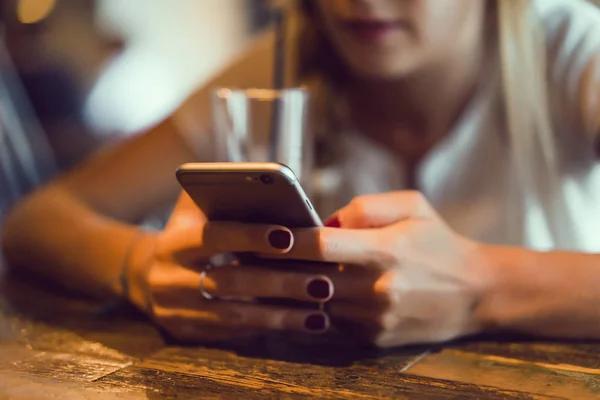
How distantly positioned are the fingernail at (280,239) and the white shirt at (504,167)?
0.49 metres

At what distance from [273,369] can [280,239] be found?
10 centimetres

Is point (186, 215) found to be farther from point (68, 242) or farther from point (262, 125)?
point (68, 242)

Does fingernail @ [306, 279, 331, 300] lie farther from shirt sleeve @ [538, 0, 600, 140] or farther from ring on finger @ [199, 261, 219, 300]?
shirt sleeve @ [538, 0, 600, 140]

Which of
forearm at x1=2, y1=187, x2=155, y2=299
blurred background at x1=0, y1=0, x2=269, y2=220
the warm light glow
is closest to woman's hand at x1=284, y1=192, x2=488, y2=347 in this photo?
forearm at x1=2, y1=187, x2=155, y2=299

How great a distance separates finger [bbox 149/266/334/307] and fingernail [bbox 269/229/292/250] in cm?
4

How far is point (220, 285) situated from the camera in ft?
1.91

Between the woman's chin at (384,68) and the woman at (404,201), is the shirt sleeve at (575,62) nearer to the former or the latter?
the woman at (404,201)

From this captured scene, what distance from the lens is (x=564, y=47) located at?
897mm

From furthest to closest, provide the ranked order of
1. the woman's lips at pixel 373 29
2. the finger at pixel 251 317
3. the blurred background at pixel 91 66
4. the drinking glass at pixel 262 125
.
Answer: the blurred background at pixel 91 66
the woman's lips at pixel 373 29
the drinking glass at pixel 262 125
the finger at pixel 251 317

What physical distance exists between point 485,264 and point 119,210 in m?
0.59

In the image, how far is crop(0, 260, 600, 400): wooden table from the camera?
18.5 inches

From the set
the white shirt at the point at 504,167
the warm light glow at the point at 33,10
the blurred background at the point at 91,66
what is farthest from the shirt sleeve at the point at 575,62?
the warm light glow at the point at 33,10

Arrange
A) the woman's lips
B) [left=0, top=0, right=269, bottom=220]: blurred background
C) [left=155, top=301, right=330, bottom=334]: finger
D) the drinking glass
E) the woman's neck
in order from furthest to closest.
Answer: [left=0, top=0, right=269, bottom=220]: blurred background, the woman's neck, the woman's lips, the drinking glass, [left=155, top=301, right=330, bottom=334]: finger

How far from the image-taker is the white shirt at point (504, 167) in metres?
0.90
